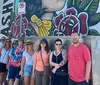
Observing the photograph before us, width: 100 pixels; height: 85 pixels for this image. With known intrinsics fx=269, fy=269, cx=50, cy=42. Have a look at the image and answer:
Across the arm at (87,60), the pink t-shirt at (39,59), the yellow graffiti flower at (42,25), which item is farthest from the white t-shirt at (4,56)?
the arm at (87,60)

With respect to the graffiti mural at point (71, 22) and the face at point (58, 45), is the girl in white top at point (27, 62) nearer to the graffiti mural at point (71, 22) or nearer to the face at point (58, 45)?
the face at point (58, 45)

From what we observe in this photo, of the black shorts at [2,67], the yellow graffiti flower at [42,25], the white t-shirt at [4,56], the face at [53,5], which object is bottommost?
the black shorts at [2,67]

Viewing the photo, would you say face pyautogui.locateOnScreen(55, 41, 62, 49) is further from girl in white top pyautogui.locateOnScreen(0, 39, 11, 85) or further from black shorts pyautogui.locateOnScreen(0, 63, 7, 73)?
black shorts pyautogui.locateOnScreen(0, 63, 7, 73)

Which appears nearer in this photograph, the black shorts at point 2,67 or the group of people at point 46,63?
the group of people at point 46,63

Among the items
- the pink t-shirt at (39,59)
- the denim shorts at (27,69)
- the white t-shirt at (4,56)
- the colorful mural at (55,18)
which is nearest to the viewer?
the pink t-shirt at (39,59)

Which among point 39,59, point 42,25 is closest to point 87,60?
point 39,59

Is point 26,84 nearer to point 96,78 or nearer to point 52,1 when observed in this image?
point 96,78

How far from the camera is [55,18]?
36.4 ft

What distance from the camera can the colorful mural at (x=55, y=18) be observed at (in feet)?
33.1

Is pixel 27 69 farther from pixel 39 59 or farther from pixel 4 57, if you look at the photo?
pixel 4 57

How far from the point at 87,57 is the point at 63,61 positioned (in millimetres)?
766

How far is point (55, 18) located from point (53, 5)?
0.57m

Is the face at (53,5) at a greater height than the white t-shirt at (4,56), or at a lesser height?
greater

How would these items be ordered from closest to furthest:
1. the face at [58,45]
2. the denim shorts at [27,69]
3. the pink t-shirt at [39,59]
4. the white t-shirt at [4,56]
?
the face at [58,45] → the pink t-shirt at [39,59] → the denim shorts at [27,69] → the white t-shirt at [4,56]
